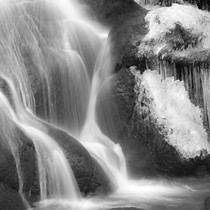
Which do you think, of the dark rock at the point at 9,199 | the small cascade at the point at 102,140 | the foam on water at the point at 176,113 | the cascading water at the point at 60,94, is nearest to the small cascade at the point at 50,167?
the cascading water at the point at 60,94

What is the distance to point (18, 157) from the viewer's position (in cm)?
704

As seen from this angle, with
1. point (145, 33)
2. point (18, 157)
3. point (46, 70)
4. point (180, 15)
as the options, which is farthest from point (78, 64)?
point (18, 157)

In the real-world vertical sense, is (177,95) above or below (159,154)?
above

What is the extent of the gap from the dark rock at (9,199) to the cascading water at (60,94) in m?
0.29

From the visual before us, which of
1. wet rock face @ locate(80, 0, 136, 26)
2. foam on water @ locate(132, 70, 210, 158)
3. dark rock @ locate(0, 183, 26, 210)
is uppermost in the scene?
wet rock face @ locate(80, 0, 136, 26)

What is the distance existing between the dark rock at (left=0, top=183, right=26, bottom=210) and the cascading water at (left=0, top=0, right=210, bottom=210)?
294mm

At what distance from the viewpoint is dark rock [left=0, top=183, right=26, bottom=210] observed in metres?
6.39

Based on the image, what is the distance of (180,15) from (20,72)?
3.82 m

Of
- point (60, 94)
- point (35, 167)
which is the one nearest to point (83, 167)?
point (35, 167)

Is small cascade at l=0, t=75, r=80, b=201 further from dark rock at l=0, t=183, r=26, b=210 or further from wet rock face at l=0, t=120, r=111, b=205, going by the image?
dark rock at l=0, t=183, r=26, b=210

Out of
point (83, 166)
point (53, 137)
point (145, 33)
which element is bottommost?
point (83, 166)

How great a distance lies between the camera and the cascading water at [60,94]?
7.34m

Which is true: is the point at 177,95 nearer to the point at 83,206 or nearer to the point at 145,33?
the point at 145,33

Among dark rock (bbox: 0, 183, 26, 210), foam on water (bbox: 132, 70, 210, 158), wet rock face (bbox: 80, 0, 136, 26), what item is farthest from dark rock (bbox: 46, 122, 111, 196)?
wet rock face (bbox: 80, 0, 136, 26)
